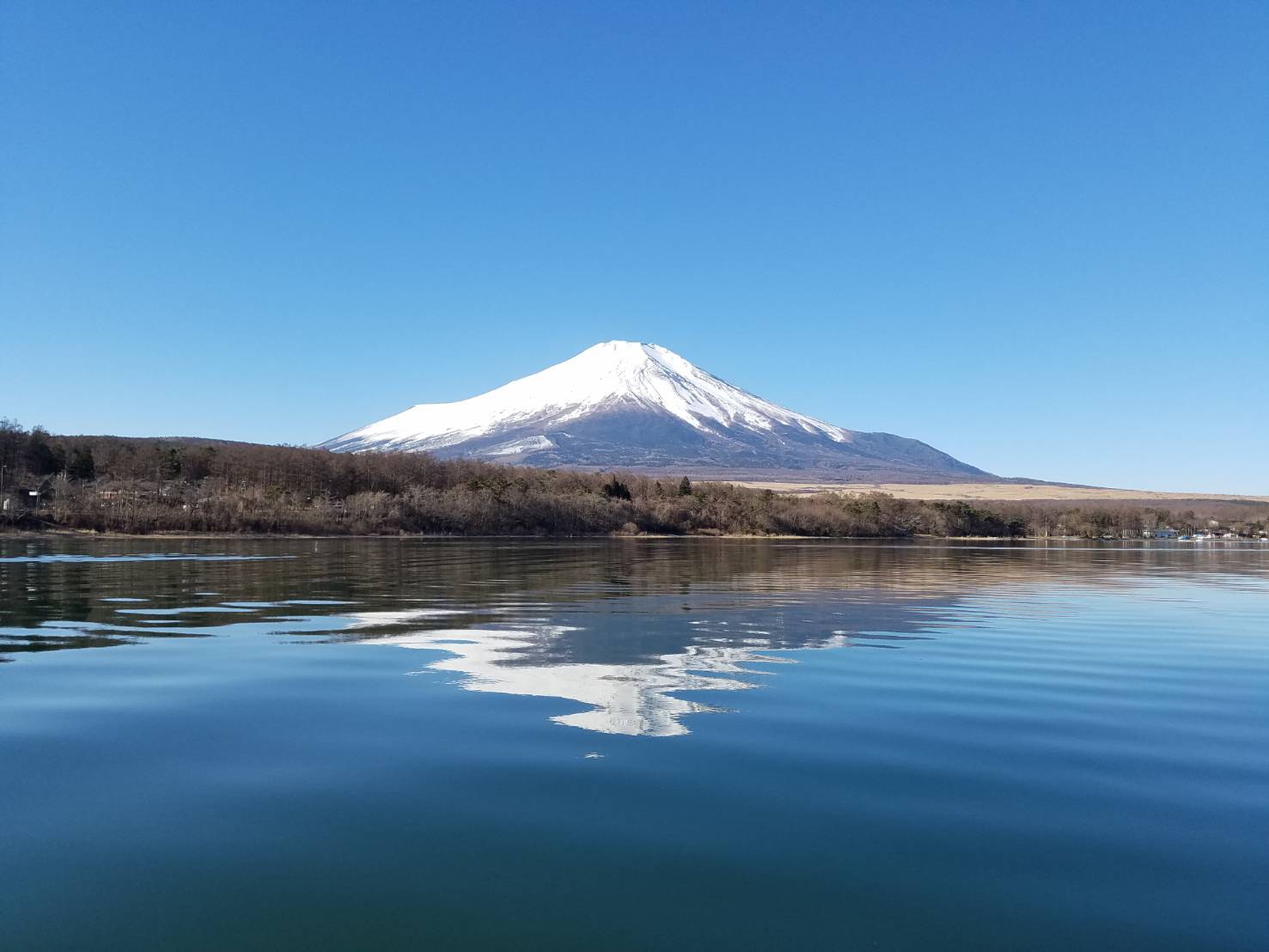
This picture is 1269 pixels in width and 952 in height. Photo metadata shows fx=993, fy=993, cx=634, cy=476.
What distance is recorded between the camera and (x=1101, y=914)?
251 inches

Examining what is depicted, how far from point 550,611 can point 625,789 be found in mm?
16273

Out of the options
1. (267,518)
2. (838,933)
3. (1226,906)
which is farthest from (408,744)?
(267,518)

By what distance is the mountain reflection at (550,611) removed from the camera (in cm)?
1513

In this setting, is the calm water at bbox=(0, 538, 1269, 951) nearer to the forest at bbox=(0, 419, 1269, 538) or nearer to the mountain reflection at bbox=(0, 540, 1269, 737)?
the mountain reflection at bbox=(0, 540, 1269, 737)

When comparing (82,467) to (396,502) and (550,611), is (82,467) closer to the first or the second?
(396,502)

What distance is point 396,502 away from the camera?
108938mm

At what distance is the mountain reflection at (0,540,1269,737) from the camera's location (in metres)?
15.1

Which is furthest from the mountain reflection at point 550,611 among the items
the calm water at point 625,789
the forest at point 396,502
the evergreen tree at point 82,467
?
the evergreen tree at point 82,467

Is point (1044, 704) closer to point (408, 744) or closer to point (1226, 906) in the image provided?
point (1226, 906)

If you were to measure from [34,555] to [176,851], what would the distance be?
53.9m

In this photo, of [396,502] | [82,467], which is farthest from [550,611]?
[82,467]

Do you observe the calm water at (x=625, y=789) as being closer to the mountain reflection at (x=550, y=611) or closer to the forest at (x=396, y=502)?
the mountain reflection at (x=550, y=611)

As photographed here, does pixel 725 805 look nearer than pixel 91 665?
Yes

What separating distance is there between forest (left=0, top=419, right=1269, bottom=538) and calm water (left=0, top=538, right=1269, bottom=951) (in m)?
79.0
